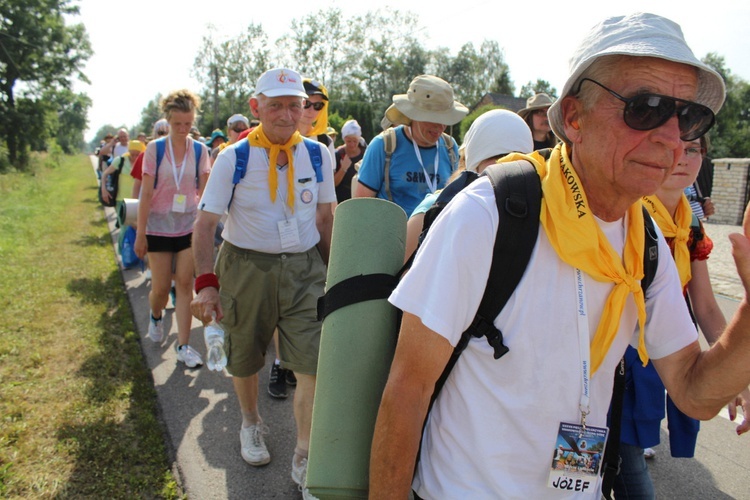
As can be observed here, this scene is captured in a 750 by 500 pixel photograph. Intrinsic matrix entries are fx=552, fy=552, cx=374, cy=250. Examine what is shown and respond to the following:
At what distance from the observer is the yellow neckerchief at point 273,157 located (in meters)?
3.20

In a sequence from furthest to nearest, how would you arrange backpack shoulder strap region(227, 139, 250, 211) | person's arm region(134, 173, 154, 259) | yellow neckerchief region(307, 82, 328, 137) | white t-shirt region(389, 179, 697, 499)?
1. yellow neckerchief region(307, 82, 328, 137)
2. person's arm region(134, 173, 154, 259)
3. backpack shoulder strap region(227, 139, 250, 211)
4. white t-shirt region(389, 179, 697, 499)

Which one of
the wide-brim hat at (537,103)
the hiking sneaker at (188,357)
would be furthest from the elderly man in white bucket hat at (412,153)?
the hiking sneaker at (188,357)

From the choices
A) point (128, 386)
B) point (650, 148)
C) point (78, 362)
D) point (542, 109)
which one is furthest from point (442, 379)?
point (78, 362)

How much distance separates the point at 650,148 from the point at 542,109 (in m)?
3.61

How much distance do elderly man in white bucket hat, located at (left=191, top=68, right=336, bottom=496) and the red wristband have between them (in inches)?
3.3

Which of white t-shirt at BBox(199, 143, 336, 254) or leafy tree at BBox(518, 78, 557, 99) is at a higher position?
leafy tree at BBox(518, 78, 557, 99)

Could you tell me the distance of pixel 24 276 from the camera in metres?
7.52

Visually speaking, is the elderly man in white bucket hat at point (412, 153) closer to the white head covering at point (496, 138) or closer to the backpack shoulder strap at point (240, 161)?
the backpack shoulder strap at point (240, 161)

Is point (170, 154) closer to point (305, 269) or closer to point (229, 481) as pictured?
point (305, 269)

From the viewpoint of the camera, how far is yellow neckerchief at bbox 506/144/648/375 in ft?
4.13

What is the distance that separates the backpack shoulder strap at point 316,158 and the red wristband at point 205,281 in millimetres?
919

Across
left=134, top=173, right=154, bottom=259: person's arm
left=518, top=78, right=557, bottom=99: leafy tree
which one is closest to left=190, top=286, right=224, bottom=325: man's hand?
left=134, top=173, right=154, bottom=259: person's arm

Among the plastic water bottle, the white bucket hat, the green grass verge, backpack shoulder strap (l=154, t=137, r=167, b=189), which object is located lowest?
the green grass verge

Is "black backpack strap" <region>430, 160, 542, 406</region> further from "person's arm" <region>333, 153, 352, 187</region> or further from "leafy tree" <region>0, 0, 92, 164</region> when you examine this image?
"leafy tree" <region>0, 0, 92, 164</region>
